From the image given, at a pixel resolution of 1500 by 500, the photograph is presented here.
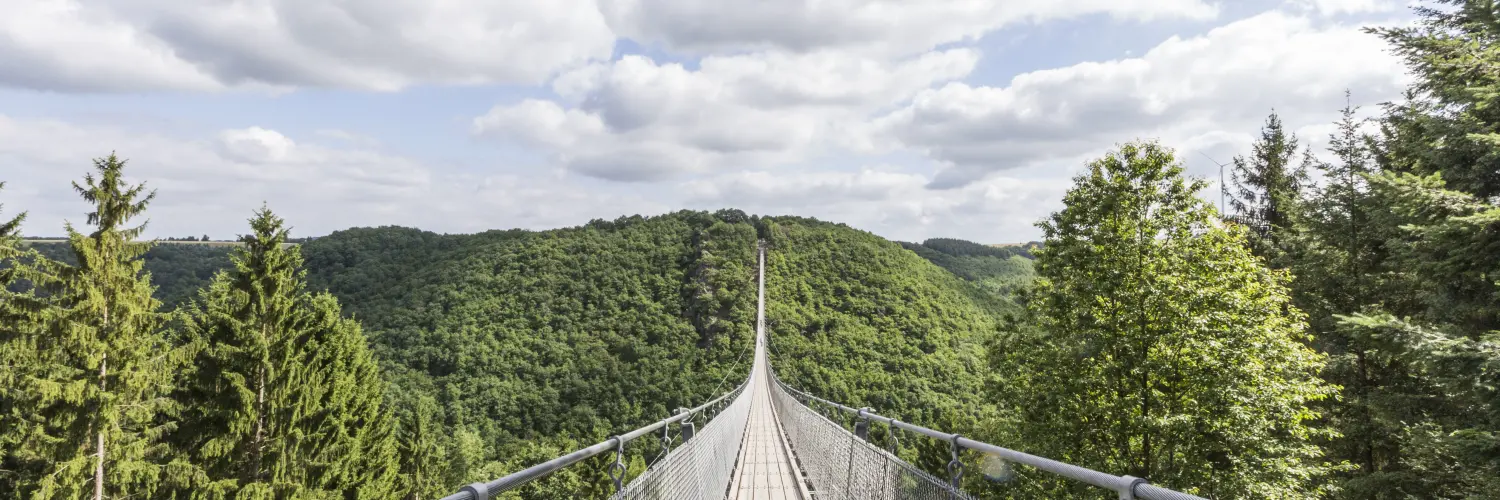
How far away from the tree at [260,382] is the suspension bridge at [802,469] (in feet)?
31.2

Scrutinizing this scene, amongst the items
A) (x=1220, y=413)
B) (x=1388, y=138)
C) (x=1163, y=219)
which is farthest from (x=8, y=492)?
(x=1388, y=138)

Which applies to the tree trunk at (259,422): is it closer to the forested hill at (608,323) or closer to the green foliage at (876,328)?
the forested hill at (608,323)

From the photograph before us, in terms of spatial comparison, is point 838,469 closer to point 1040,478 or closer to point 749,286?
point 1040,478

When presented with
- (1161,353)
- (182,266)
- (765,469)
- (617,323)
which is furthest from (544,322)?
(1161,353)

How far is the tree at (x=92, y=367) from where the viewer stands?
10.3 m

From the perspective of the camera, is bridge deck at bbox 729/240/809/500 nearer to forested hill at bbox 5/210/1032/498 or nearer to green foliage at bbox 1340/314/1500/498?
green foliage at bbox 1340/314/1500/498

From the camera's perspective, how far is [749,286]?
80375mm

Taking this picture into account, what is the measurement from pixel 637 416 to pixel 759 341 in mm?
10175

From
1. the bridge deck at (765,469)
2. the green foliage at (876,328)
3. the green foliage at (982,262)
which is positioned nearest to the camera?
the bridge deck at (765,469)

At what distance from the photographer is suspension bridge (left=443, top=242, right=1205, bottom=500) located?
1.97 meters

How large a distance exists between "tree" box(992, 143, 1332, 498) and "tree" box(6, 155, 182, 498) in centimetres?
1333

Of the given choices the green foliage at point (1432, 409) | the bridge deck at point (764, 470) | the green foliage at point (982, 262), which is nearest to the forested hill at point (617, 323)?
the green foliage at point (982, 262)

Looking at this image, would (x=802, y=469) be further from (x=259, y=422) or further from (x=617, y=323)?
(x=617, y=323)

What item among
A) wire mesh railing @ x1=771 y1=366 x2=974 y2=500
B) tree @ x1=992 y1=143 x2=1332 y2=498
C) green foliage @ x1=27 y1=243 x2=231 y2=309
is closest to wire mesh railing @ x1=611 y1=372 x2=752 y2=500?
wire mesh railing @ x1=771 y1=366 x2=974 y2=500
